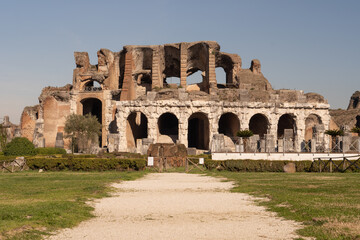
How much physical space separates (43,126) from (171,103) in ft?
50.7

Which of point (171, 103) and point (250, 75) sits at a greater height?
point (250, 75)

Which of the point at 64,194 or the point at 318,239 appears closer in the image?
the point at 318,239

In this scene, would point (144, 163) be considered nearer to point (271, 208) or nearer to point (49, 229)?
point (271, 208)

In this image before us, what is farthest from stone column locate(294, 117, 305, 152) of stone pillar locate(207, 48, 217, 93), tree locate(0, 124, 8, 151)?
tree locate(0, 124, 8, 151)

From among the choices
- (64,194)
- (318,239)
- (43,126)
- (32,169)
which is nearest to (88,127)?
(43,126)

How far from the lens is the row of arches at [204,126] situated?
4178 cm

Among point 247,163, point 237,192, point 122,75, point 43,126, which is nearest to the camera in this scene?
point 237,192

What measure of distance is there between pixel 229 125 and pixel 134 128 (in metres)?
9.98

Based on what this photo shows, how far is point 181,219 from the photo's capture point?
8727 millimetres

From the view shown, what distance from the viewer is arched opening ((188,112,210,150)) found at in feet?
136

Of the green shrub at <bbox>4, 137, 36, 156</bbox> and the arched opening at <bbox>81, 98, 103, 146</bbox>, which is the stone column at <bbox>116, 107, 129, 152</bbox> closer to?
the arched opening at <bbox>81, 98, 103, 146</bbox>

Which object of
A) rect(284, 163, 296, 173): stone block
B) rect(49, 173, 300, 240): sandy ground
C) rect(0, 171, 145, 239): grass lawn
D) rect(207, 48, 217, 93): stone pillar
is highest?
rect(207, 48, 217, 93): stone pillar

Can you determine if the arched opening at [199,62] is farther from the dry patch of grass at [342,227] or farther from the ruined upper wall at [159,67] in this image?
the dry patch of grass at [342,227]

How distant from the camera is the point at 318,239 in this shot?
6.73 m
